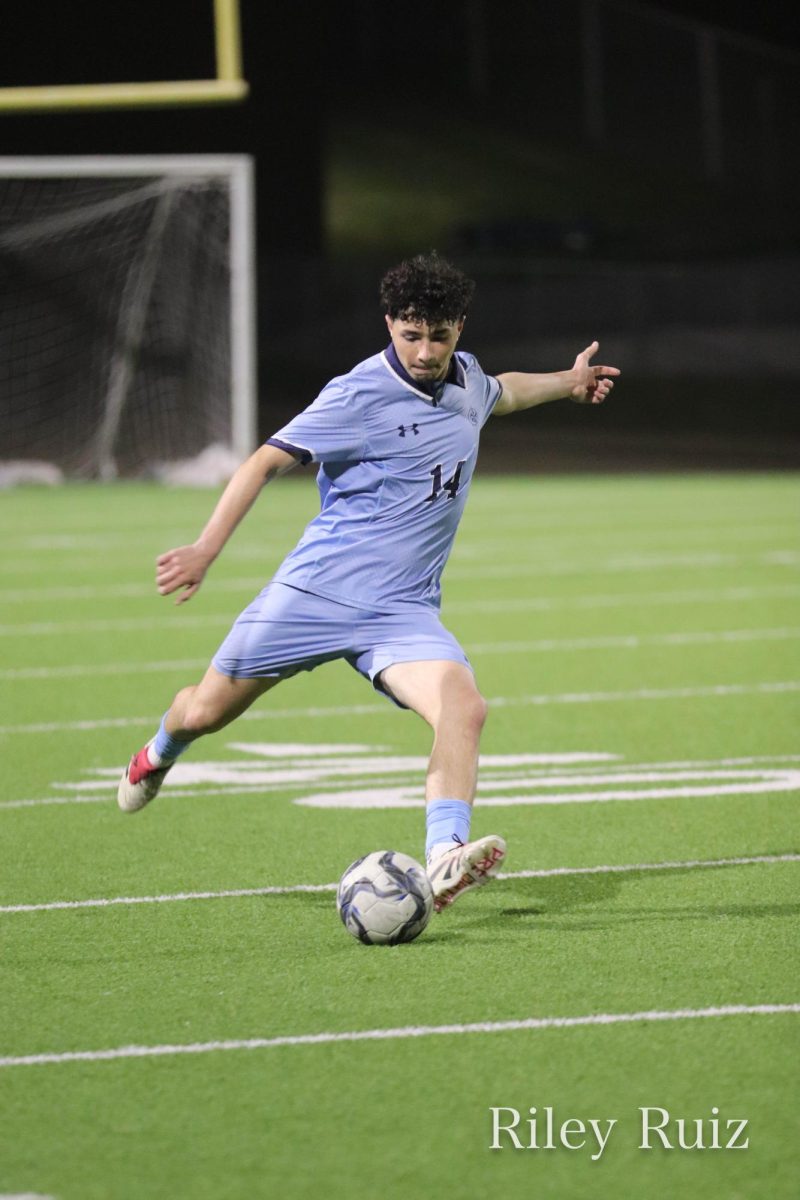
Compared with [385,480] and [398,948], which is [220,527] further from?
[398,948]

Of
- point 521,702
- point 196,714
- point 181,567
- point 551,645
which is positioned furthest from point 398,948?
point 551,645

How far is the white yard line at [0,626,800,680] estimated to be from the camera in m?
10.7

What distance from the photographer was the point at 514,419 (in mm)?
36031

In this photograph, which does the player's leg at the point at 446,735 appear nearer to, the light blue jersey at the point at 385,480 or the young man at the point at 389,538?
the young man at the point at 389,538

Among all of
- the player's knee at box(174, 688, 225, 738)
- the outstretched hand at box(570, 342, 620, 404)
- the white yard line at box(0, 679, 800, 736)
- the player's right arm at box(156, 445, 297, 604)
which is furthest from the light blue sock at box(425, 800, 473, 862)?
the white yard line at box(0, 679, 800, 736)

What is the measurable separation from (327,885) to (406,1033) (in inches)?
62.3

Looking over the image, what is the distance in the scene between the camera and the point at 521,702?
9.70 metres

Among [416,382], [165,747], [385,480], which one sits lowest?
[165,747]

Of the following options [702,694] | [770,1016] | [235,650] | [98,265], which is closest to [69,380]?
[98,265]

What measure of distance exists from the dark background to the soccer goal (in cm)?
782

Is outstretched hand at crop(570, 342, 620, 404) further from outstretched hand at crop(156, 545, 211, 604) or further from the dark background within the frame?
the dark background

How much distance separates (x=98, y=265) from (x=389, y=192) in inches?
1033

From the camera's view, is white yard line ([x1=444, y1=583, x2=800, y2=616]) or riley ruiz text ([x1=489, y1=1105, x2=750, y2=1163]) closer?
riley ruiz text ([x1=489, y1=1105, x2=750, y2=1163])

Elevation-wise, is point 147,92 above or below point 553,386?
above
